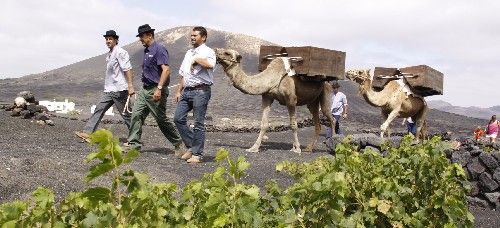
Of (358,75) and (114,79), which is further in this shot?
(358,75)

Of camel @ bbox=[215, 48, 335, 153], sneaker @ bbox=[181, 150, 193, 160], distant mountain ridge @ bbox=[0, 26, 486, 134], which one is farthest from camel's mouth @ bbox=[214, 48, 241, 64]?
distant mountain ridge @ bbox=[0, 26, 486, 134]

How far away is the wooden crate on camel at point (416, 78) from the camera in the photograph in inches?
517

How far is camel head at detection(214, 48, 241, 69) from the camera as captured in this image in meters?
10.8

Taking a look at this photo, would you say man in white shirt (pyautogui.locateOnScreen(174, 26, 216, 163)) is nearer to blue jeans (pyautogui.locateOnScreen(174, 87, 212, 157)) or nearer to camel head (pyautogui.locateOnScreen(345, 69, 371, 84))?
blue jeans (pyautogui.locateOnScreen(174, 87, 212, 157))

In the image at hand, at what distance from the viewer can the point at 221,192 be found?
2.20 meters

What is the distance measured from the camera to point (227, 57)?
35.4ft

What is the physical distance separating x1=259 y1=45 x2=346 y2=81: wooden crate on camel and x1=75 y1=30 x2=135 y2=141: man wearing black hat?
12.1 feet

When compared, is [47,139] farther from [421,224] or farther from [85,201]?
[85,201]

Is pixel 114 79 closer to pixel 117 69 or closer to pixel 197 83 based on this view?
pixel 117 69

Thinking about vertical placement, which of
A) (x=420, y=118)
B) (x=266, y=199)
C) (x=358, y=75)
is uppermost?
(x=358, y=75)

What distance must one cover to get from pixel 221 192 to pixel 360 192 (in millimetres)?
1828

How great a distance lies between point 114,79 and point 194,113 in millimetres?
2112

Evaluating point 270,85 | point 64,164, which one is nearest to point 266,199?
point 64,164

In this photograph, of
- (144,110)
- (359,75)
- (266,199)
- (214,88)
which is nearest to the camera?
(266,199)
